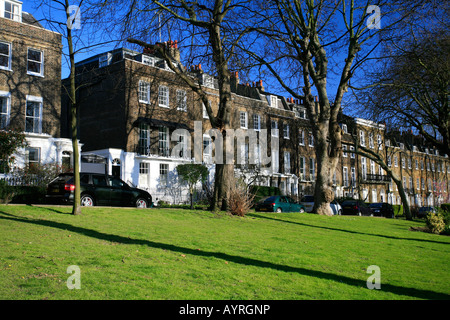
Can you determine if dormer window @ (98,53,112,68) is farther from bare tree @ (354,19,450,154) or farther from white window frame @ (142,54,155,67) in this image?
bare tree @ (354,19,450,154)

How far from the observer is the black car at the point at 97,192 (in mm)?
16984

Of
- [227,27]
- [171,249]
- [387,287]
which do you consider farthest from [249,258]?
[227,27]

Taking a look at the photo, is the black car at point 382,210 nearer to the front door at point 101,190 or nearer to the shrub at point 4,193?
the front door at point 101,190

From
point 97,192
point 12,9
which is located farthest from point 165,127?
point 97,192

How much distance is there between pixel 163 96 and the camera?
34000 millimetres

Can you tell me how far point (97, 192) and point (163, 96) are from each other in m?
17.4

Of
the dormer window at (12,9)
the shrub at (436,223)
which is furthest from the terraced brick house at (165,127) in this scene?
the shrub at (436,223)

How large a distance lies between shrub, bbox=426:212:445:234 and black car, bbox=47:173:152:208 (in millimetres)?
13752

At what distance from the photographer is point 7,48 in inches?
1039

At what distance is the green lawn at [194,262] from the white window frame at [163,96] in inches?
846

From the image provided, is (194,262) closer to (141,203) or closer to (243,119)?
(141,203)

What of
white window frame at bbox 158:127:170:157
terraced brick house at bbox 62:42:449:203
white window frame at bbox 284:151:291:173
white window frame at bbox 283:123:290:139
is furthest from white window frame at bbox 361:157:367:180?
white window frame at bbox 158:127:170:157

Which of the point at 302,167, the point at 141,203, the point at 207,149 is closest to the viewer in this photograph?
the point at 141,203

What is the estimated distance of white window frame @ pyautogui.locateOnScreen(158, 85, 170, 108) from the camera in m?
33.7
